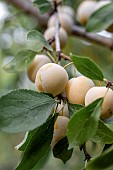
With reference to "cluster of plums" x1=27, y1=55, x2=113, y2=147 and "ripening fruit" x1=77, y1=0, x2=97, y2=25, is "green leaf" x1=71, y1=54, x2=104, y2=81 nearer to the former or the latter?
"cluster of plums" x1=27, y1=55, x2=113, y2=147

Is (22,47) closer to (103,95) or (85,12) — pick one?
(85,12)

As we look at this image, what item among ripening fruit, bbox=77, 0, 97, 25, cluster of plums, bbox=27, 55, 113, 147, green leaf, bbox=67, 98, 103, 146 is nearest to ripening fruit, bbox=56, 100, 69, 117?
cluster of plums, bbox=27, 55, 113, 147

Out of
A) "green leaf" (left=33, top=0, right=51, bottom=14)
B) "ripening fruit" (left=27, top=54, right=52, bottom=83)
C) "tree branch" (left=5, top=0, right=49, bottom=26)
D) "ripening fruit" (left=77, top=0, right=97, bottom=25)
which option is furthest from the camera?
"tree branch" (left=5, top=0, right=49, bottom=26)

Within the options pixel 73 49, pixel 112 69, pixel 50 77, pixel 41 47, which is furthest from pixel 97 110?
pixel 73 49

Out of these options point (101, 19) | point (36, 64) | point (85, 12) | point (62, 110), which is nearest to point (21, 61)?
point (36, 64)

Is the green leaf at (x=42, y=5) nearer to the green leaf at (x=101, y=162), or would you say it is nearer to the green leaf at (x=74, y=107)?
the green leaf at (x=74, y=107)

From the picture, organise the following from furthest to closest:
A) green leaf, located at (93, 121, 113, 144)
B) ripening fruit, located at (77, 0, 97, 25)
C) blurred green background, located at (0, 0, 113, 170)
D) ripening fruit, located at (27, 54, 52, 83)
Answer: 1. blurred green background, located at (0, 0, 113, 170)
2. ripening fruit, located at (77, 0, 97, 25)
3. ripening fruit, located at (27, 54, 52, 83)
4. green leaf, located at (93, 121, 113, 144)
